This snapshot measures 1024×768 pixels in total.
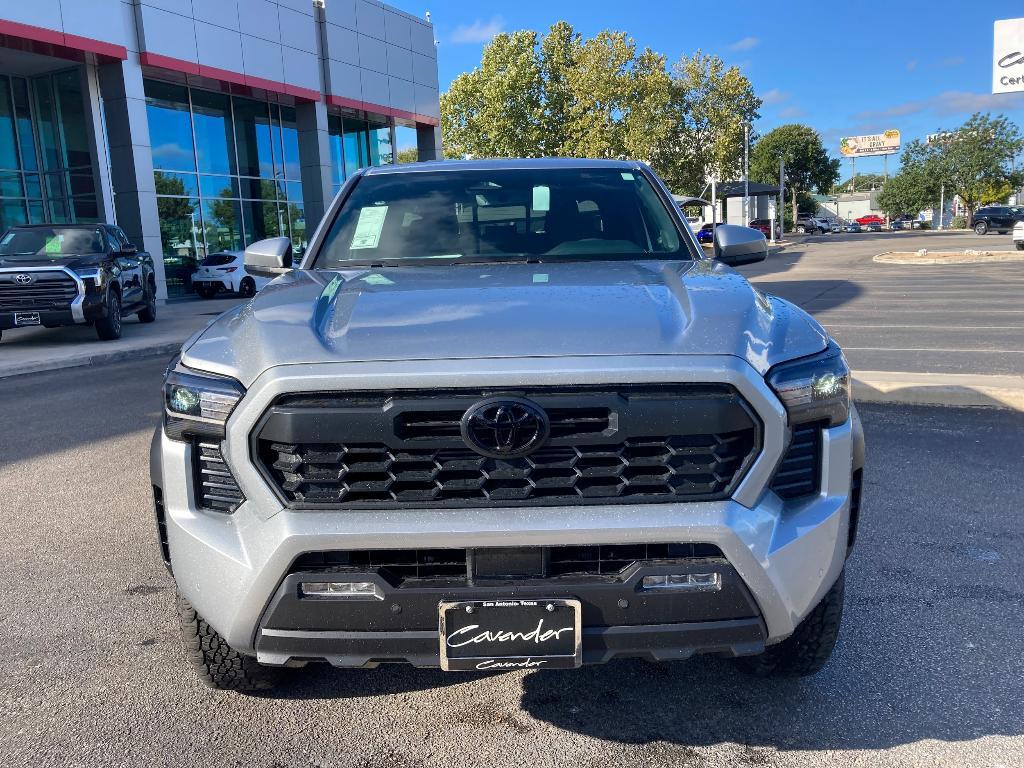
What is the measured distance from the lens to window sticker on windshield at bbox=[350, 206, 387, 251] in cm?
360

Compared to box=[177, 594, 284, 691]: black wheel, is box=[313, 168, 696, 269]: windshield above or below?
above

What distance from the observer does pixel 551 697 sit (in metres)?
A: 2.67

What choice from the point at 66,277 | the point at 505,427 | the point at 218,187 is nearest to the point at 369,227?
the point at 505,427

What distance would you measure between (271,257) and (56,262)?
10.2 m

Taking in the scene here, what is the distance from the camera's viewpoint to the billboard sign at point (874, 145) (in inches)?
5256

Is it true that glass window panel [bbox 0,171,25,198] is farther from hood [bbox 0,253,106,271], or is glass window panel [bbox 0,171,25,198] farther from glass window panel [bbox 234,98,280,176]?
A: hood [bbox 0,253,106,271]

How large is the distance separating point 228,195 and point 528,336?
25.6 meters

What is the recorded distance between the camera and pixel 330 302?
2609 mm

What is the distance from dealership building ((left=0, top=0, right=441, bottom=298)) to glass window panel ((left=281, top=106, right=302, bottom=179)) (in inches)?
1.7

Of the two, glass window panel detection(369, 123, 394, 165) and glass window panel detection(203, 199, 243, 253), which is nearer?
glass window panel detection(203, 199, 243, 253)

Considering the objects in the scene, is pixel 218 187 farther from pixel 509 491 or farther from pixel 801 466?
pixel 801 466

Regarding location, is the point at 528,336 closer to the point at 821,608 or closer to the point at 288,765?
the point at 821,608

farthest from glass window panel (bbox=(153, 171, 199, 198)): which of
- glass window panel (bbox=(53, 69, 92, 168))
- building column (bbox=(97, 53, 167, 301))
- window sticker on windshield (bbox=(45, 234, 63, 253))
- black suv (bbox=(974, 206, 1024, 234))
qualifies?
black suv (bbox=(974, 206, 1024, 234))

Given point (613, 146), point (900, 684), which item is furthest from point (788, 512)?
point (613, 146)
